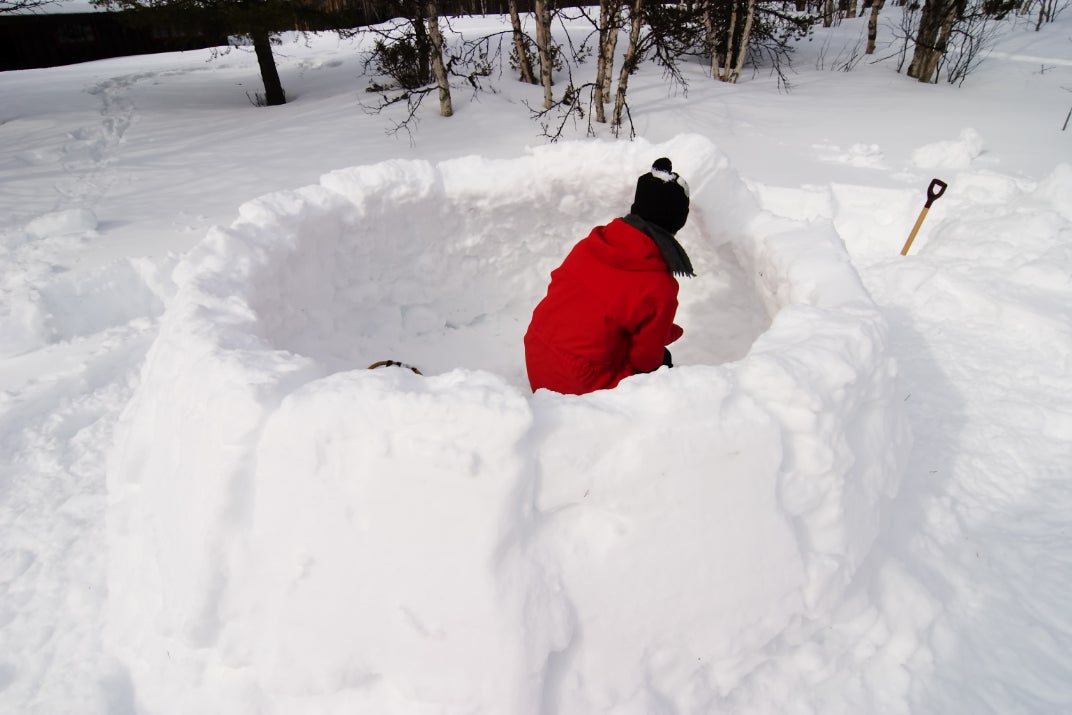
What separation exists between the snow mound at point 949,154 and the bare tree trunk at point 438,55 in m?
5.22

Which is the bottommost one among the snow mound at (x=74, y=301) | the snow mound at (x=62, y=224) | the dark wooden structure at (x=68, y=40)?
the snow mound at (x=74, y=301)

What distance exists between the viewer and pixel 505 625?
1.27 meters

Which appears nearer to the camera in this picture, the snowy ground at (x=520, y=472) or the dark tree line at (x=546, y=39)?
the snowy ground at (x=520, y=472)

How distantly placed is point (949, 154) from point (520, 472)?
Answer: 5.74 meters

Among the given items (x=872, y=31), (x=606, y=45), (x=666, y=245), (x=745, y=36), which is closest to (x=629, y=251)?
(x=666, y=245)

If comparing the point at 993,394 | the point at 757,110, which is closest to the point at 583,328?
the point at 993,394

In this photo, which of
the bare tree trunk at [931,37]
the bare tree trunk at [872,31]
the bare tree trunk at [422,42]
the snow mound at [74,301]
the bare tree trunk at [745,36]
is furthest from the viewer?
the bare tree trunk at [872,31]

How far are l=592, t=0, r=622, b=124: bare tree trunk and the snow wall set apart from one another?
512 centimetres

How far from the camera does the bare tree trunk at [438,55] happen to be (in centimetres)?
644

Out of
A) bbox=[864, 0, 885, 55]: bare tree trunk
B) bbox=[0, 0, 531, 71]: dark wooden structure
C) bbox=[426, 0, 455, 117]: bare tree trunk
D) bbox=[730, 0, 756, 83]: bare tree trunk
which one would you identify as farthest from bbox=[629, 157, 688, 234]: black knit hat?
bbox=[0, 0, 531, 71]: dark wooden structure

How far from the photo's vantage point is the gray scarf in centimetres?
210

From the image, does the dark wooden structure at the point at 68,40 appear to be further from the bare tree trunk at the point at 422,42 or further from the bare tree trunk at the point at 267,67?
the bare tree trunk at the point at 422,42

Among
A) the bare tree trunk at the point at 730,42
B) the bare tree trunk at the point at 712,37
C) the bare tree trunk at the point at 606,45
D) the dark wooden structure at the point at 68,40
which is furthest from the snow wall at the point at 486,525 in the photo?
the dark wooden structure at the point at 68,40

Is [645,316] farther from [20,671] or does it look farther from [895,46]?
[895,46]
